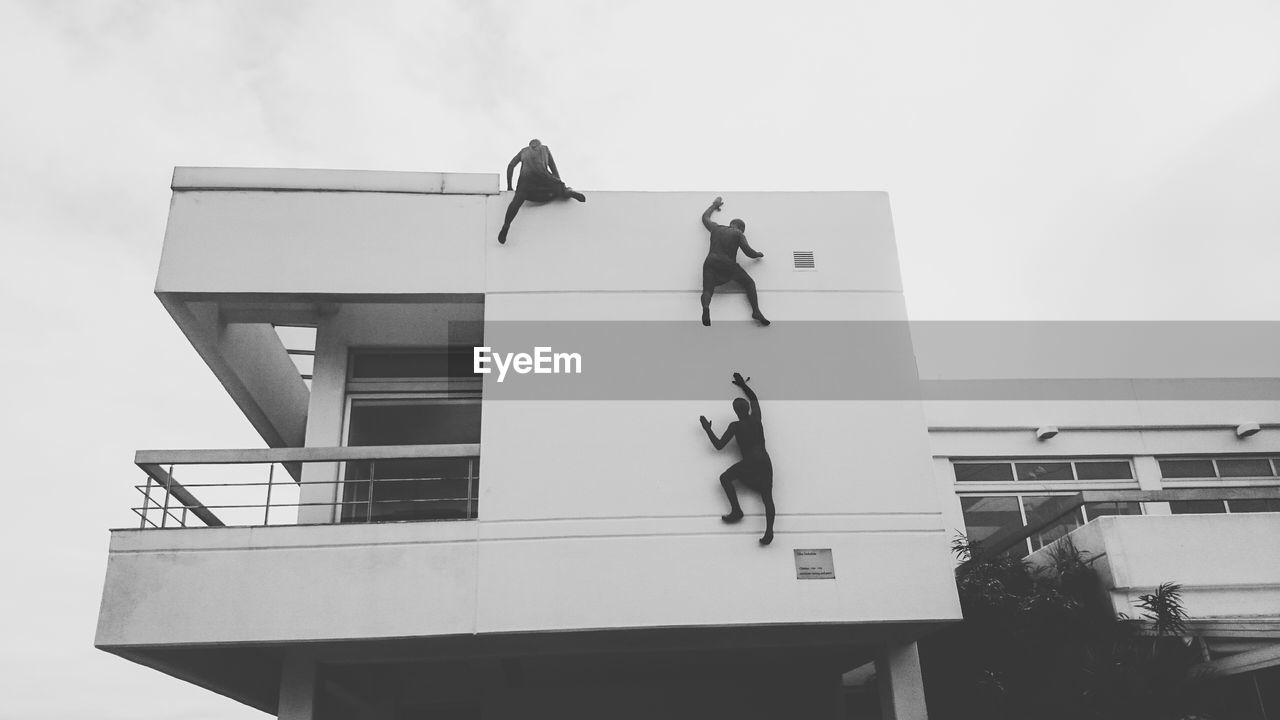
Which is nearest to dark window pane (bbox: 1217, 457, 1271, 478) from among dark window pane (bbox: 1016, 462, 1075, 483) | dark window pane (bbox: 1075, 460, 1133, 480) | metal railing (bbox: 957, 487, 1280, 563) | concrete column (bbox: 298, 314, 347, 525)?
dark window pane (bbox: 1075, 460, 1133, 480)

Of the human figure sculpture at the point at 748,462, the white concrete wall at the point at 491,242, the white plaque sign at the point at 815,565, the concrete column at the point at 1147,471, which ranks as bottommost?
the white plaque sign at the point at 815,565

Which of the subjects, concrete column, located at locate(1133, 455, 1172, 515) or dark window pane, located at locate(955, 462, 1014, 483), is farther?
concrete column, located at locate(1133, 455, 1172, 515)

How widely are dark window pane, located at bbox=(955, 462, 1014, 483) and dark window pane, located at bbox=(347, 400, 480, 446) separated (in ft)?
27.6

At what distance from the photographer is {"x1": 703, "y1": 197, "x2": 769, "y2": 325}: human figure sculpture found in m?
8.71

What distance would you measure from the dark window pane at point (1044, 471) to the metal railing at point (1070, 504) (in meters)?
5.18

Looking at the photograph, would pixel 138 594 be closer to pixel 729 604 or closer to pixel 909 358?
pixel 729 604

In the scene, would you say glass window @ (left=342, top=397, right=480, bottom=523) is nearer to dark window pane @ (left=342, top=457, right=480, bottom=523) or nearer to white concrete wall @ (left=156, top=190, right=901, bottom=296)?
dark window pane @ (left=342, top=457, right=480, bottom=523)

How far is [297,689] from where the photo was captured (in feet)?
27.9

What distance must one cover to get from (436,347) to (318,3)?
4.67 m

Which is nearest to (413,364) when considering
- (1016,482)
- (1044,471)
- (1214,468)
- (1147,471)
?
(1016,482)

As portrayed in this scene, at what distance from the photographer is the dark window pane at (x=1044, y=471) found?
14.8m

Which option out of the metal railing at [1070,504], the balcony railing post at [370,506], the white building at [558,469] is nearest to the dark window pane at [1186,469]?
the white building at [558,469]

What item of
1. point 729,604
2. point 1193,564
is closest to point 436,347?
point 729,604

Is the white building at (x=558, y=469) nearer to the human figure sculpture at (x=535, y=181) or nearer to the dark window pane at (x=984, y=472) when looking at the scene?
the human figure sculpture at (x=535, y=181)
